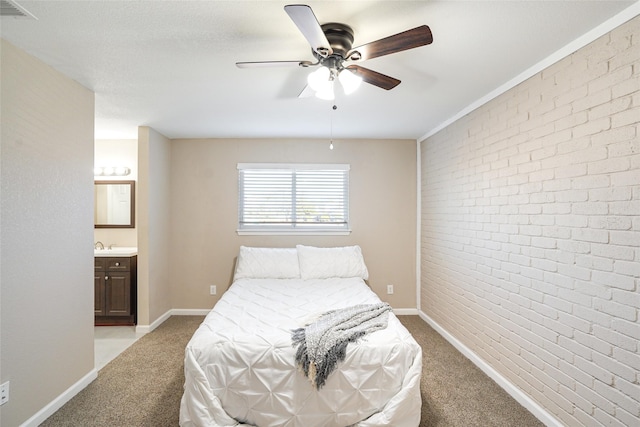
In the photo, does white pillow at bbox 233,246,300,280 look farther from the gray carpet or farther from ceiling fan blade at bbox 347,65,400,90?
ceiling fan blade at bbox 347,65,400,90

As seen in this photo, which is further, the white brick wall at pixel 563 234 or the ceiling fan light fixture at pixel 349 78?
Answer: the ceiling fan light fixture at pixel 349 78

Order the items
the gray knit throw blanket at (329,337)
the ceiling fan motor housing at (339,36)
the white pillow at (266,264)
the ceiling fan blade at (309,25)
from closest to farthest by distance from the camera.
A: the ceiling fan blade at (309,25)
the ceiling fan motor housing at (339,36)
the gray knit throw blanket at (329,337)
the white pillow at (266,264)

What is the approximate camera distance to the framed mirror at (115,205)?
4496mm

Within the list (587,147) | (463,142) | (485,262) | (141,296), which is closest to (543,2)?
(587,147)

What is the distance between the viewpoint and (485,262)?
9.59ft

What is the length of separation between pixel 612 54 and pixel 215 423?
120 inches

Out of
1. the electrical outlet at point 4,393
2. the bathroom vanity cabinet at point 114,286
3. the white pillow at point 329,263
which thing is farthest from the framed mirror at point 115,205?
the electrical outlet at point 4,393

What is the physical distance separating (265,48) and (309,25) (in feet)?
2.35

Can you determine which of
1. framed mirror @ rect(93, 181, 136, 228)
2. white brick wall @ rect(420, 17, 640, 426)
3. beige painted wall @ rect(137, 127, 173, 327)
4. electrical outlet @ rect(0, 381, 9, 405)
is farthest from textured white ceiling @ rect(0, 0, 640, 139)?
electrical outlet @ rect(0, 381, 9, 405)

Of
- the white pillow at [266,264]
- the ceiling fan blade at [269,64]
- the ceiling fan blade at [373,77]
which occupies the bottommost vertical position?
the white pillow at [266,264]

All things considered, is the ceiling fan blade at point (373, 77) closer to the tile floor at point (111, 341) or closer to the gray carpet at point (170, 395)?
the gray carpet at point (170, 395)

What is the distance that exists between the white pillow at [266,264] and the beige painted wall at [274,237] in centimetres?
37

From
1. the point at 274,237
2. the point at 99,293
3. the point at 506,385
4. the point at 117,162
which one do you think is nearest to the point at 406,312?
the point at 506,385

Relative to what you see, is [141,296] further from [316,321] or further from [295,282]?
[316,321]
